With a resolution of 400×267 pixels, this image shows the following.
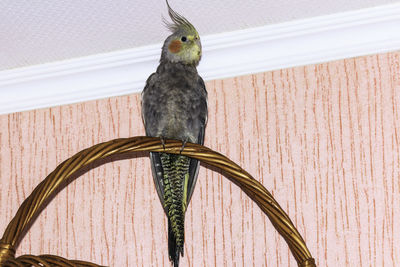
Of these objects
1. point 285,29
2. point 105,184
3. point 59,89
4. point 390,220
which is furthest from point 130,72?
point 390,220

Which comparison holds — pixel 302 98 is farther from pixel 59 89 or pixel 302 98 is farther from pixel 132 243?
pixel 59 89

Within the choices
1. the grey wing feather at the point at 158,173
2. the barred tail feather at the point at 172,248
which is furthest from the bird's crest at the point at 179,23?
the barred tail feather at the point at 172,248

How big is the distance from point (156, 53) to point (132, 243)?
60 cm

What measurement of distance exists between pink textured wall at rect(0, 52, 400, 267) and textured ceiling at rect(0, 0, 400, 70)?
6.8 inches

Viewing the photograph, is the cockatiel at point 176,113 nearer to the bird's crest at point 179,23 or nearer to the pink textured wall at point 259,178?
the bird's crest at point 179,23

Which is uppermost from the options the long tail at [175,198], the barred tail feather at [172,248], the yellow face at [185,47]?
the yellow face at [185,47]

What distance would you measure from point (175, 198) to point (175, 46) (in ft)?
1.48

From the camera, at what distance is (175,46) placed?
1.69 m

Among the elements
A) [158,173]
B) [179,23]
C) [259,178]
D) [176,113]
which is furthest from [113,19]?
[259,178]

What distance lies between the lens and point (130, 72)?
187 cm

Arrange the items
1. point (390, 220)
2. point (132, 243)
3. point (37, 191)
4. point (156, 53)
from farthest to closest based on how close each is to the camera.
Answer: point (156, 53) → point (132, 243) → point (390, 220) → point (37, 191)

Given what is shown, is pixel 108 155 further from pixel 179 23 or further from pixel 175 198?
pixel 179 23

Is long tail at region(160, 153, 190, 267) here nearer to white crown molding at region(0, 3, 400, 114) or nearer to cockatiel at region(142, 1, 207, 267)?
cockatiel at region(142, 1, 207, 267)

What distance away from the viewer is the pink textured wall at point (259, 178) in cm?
161
